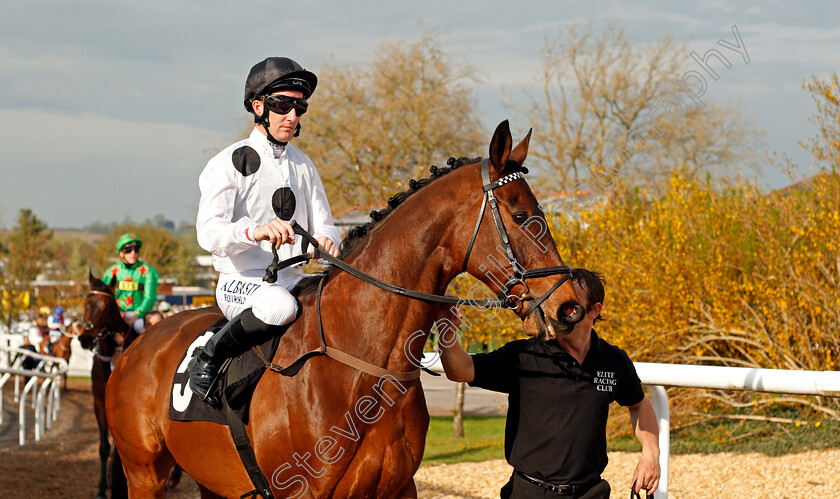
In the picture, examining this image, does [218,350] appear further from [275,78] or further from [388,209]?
[275,78]

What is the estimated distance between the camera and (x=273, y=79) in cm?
318

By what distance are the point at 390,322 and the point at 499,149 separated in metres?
0.73

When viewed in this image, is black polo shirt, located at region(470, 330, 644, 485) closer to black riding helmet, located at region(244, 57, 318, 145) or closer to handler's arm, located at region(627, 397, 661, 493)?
handler's arm, located at region(627, 397, 661, 493)

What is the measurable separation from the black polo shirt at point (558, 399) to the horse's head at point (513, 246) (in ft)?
1.75

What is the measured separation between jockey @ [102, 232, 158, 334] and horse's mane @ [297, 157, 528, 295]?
556 centimetres

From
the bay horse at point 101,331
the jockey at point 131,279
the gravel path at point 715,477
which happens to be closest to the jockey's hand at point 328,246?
the gravel path at point 715,477

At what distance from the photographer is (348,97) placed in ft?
71.7

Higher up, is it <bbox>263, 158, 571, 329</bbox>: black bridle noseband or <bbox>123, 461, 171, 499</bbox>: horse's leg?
<bbox>263, 158, 571, 329</bbox>: black bridle noseband

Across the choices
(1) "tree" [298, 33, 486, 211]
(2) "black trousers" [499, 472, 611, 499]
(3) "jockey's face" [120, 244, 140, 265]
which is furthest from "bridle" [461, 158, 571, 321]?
(1) "tree" [298, 33, 486, 211]

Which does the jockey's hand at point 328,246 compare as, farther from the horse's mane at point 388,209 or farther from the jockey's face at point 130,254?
the jockey's face at point 130,254

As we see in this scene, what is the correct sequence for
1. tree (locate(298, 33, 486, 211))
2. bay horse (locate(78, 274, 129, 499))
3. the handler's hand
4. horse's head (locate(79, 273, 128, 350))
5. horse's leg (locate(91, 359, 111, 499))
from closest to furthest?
the handler's hand → horse's leg (locate(91, 359, 111, 499)) → bay horse (locate(78, 274, 129, 499)) → horse's head (locate(79, 273, 128, 350)) → tree (locate(298, 33, 486, 211))

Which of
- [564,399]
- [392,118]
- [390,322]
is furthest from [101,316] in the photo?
[392,118]

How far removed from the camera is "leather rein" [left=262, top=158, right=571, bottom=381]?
248 cm

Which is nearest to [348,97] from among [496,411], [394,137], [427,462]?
[394,137]
